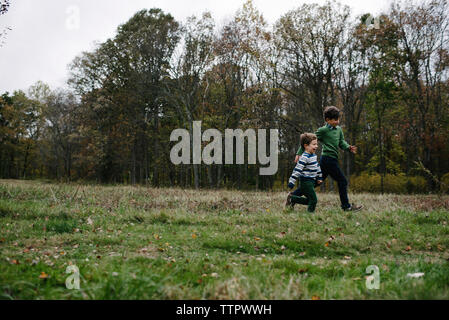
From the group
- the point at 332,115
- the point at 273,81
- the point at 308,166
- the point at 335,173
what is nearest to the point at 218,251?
the point at 308,166

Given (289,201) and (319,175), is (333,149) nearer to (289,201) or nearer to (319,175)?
(319,175)

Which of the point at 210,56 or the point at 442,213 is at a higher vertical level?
the point at 210,56

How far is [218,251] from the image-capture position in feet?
15.3

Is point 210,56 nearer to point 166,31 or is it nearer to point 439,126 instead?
point 166,31

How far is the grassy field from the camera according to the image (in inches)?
99.1

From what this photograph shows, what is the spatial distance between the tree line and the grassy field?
11207mm

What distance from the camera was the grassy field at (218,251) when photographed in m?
2.52

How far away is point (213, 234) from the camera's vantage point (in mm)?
5508

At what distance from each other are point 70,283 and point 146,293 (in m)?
0.82

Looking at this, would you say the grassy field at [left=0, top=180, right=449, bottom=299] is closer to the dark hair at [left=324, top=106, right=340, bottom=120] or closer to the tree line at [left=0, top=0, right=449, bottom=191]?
the dark hair at [left=324, top=106, right=340, bottom=120]

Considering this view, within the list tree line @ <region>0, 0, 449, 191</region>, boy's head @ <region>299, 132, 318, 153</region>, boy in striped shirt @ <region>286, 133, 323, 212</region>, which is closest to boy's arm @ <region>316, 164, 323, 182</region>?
boy in striped shirt @ <region>286, 133, 323, 212</region>

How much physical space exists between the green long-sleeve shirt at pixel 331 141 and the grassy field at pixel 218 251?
1534mm

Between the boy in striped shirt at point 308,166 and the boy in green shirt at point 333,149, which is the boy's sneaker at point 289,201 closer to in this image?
the boy in green shirt at point 333,149
